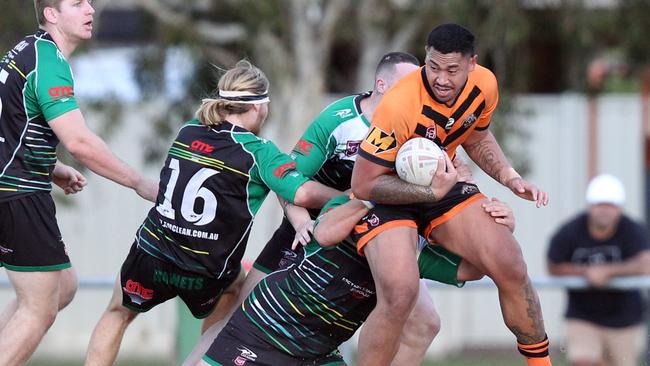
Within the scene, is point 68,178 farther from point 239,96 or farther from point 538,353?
point 538,353

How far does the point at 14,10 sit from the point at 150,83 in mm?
1826

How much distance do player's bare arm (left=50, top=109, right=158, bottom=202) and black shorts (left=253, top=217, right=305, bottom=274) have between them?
84 centimetres

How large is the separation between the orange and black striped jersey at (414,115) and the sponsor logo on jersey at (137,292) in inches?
56.3

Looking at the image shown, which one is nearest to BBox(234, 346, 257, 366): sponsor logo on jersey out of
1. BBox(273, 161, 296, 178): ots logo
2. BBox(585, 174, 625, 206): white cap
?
BBox(273, 161, 296, 178): ots logo

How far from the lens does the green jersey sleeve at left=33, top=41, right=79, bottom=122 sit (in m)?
5.87

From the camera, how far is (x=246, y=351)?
579cm

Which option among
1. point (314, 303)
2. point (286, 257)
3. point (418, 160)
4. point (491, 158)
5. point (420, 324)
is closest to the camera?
point (418, 160)

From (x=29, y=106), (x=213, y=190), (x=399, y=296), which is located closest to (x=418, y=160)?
(x=399, y=296)

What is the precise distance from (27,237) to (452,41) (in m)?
2.36

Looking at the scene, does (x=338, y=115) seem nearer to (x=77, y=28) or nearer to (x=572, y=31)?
(x=77, y=28)

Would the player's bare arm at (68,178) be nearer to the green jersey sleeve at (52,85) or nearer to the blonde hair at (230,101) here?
the green jersey sleeve at (52,85)

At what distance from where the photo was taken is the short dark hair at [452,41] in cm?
543

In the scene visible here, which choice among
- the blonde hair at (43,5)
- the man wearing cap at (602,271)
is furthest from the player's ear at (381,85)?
the man wearing cap at (602,271)

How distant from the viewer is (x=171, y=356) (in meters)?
10.5
